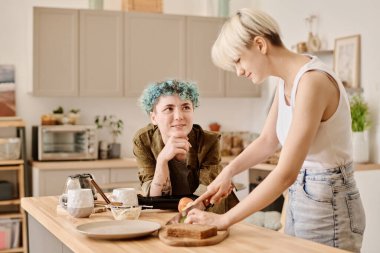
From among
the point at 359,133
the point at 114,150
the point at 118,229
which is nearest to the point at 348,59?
the point at 359,133

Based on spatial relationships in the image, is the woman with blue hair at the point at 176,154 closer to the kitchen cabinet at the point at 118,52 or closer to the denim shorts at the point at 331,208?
the denim shorts at the point at 331,208

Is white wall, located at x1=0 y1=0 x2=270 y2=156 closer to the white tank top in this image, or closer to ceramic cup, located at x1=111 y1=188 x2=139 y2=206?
ceramic cup, located at x1=111 y1=188 x2=139 y2=206

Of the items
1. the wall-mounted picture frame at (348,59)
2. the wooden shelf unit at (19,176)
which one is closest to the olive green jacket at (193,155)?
the wall-mounted picture frame at (348,59)

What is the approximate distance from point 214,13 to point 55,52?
68.8 inches

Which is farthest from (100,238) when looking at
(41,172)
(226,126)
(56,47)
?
(226,126)

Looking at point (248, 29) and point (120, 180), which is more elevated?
point (248, 29)

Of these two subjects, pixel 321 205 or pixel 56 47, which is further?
pixel 56 47

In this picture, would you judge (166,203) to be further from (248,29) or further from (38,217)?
(248,29)

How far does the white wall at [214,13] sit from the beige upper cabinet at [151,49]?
0.32 m

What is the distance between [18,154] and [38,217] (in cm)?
291

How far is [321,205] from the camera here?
212 cm

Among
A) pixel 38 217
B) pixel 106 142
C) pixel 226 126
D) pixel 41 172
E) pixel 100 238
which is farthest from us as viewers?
pixel 226 126

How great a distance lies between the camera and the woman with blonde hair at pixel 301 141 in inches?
76.1

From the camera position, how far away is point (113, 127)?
19.7ft
